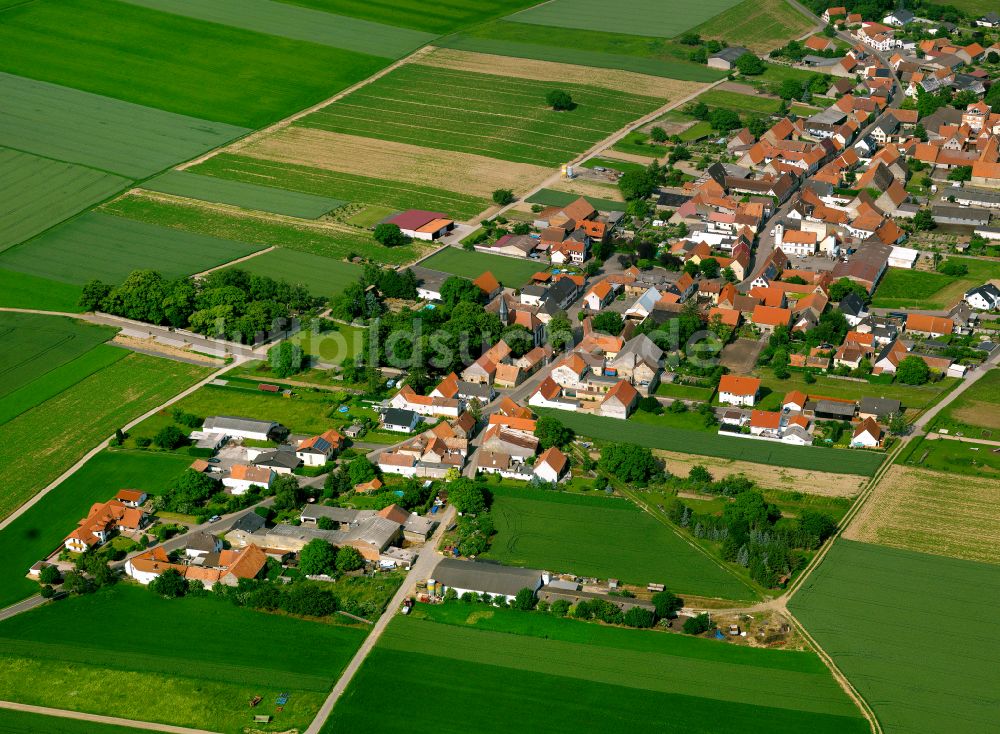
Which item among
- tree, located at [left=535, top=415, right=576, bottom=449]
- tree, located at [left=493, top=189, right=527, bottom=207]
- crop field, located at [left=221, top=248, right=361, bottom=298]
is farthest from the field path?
tree, located at [left=493, top=189, right=527, bottom=207]

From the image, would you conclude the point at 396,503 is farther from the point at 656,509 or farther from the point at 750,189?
the point at 750,189

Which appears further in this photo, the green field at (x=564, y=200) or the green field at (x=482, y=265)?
the green field at (x=564, y=200)

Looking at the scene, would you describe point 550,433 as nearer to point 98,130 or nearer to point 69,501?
point 69,501

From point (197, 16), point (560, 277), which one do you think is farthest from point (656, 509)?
point (197, 16)

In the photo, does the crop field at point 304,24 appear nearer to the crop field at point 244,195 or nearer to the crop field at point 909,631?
the crop field at point 244,195

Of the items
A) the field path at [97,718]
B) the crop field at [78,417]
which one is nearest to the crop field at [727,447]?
the crop field at [78,417]

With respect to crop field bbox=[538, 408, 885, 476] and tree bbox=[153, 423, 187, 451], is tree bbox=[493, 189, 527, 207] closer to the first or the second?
crop field bbox=[538, 408, 885, 476]

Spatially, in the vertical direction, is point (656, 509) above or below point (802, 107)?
below
